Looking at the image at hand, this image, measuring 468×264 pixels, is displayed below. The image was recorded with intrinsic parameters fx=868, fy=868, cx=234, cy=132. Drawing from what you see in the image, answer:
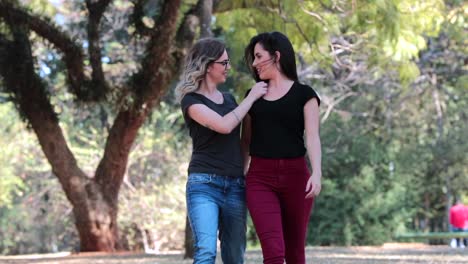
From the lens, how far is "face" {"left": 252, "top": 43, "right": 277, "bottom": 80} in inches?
215

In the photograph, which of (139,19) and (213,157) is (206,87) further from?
(139,19)

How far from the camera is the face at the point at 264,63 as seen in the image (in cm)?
546

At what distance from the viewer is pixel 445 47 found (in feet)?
81.8

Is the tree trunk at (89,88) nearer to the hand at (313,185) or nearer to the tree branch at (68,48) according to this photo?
→ the tree branch at (68,48)

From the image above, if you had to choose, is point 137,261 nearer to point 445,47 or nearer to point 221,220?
point 221,220

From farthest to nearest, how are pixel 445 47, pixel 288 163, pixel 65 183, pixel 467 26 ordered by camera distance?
pixel 445 47
pixel 467 26
pixel 65 183
pixel 288 163

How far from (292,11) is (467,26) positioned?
6.39 m

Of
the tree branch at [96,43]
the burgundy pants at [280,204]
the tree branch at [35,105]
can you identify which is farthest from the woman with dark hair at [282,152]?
the tree branch at [96,43]

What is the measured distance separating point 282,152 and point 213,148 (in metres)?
0.43

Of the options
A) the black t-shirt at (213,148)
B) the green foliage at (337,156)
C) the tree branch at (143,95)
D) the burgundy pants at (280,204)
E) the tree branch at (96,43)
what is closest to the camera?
the burgundy pants at (280,204)

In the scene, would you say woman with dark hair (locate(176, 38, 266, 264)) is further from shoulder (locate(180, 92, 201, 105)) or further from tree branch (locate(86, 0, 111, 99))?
tree branch (locate(86, 0, 111, 99))

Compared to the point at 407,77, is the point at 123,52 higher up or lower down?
higher up

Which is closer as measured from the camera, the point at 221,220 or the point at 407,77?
the point at 221,220

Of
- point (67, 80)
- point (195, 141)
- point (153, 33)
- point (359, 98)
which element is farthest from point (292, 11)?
point (359, 98)
